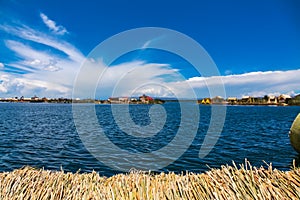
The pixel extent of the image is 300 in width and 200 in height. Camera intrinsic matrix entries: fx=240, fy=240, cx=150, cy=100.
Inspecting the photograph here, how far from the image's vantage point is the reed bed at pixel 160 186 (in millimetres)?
4415

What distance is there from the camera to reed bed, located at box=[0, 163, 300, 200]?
441 centimetres

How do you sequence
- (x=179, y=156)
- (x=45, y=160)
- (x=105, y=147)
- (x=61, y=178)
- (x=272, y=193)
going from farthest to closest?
(x=105, y=147) < (x=179, y=156) < (x=45, y=160) < (x=61, y=178) < (x=272, y=193)

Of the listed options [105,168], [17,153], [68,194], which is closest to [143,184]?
[68,194]

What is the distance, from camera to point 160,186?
193 inches

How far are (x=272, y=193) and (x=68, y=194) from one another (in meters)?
3.75

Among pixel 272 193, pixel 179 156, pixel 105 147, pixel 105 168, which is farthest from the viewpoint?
pixel 105 147

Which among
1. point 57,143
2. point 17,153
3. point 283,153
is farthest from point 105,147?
point 283,153

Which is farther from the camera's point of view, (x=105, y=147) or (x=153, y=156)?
(x=105, y=147)

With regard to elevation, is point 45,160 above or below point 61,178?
below

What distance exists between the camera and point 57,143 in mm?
22141

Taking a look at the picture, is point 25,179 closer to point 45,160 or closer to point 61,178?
point 61,178

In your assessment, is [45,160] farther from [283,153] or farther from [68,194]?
[283,153]

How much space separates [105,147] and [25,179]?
15.9 metres

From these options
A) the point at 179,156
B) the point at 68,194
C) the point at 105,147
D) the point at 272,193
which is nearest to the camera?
the point at 272,193
